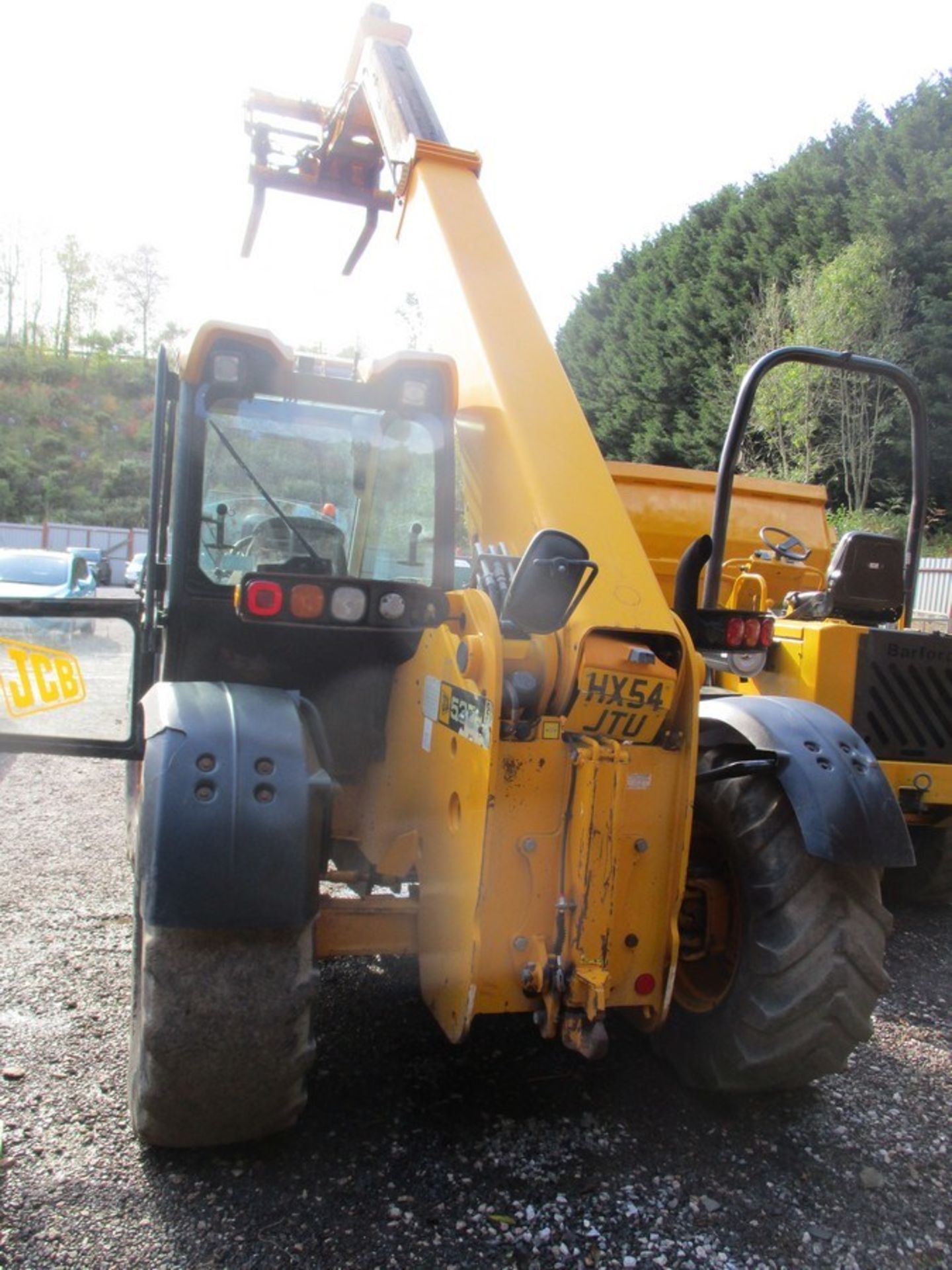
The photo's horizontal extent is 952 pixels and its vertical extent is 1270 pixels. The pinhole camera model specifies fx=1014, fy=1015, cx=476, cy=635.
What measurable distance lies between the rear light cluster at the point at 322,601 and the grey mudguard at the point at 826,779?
1196mm

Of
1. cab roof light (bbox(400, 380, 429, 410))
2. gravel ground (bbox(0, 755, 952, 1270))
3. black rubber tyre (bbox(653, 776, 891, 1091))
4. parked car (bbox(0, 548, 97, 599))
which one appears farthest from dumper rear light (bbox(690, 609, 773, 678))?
parked car (bbox(0, 548, 97, 599))

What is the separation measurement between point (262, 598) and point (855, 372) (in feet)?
12.2

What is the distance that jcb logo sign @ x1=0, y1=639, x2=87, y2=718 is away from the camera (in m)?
3.94

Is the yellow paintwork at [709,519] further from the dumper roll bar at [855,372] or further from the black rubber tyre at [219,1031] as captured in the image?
the black rubber tyre at [219,1031]

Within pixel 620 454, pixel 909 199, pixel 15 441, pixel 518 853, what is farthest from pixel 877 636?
pixel 15 441

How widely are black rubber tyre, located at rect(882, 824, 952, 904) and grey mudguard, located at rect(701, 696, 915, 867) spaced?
2.60 m

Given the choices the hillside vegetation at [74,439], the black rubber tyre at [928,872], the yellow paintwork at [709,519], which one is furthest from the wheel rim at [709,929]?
the hillside vegetation at [74,439]

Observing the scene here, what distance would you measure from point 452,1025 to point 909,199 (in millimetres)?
32445

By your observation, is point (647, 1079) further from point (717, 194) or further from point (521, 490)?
point (717, 194)

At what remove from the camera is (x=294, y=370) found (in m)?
3.22

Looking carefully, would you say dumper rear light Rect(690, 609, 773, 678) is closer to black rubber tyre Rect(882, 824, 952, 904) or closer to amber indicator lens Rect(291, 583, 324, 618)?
amber indicator lens Rect(291, 583, 324, 618)

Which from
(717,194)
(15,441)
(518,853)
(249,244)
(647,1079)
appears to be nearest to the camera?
(518,853)

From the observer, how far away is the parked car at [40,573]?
13188 mm

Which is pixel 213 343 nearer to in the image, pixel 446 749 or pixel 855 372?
pixel 446 749
